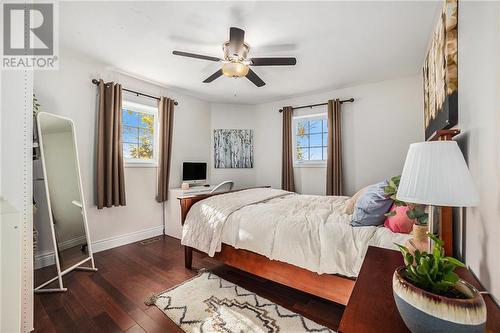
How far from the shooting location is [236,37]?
191 cm

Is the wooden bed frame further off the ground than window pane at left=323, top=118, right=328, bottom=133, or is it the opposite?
window pane at left=323, top=118, right=328, bottom=133

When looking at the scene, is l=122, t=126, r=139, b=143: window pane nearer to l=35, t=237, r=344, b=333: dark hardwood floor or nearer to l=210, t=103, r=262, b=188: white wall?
l=210, t=103, r=262, b=188: white wall

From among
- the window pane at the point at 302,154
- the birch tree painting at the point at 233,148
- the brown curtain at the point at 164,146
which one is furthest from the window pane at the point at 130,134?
the window pane at the point at 302,154

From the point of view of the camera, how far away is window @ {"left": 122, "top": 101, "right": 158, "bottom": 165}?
10.9 ft

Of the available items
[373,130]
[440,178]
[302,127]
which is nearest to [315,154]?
[302,127]

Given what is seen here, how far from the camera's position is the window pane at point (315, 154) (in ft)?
13.3

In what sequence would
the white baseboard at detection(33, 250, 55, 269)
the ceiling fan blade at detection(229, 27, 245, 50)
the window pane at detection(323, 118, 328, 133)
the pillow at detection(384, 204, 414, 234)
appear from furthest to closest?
1. the window pane at detection(323, 118, 328, 133)
2. the white baseboard at detection(33, 250, 55, 269)
3. the ceiling fan blade at detection(229, 27, 245, 50)
4. the pillow at detection(384, 204, 414, 234)

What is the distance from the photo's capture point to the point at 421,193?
728 millimetres

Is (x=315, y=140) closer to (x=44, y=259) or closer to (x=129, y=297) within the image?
(x=129, y=297)

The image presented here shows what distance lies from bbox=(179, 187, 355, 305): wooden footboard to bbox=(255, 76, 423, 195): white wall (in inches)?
93.1

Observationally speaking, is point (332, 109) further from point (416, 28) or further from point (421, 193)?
point (421, 193)

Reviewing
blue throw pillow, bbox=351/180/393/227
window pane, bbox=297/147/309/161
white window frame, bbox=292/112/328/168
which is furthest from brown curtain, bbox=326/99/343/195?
blue throw pillow, bbox=351/180/393/227

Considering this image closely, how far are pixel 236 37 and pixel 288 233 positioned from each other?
1750 mm

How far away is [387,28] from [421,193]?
7.08 ft
